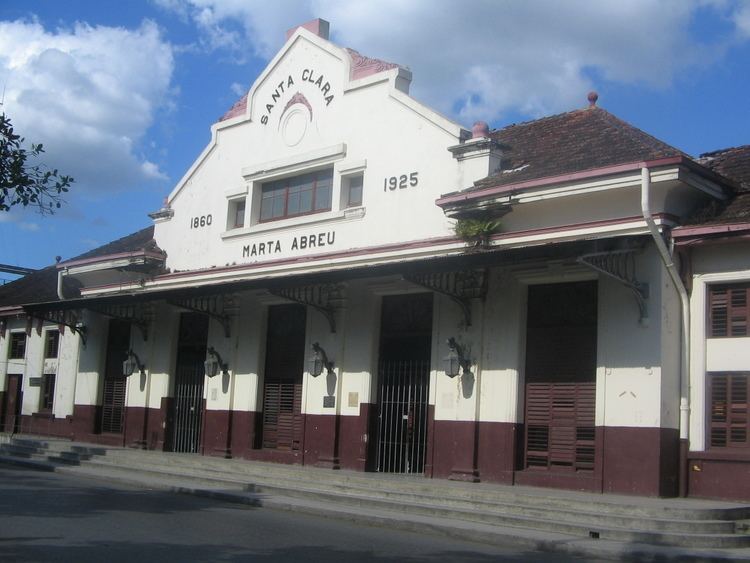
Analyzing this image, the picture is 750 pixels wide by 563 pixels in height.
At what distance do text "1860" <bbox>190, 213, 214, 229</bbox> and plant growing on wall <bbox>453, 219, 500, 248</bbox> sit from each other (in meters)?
8.02

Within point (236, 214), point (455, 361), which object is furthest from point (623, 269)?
point (236, 214)

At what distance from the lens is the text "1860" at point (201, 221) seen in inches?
886

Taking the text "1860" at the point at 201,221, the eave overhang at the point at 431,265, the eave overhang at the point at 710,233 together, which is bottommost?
the eave overhang at the point at 431,265

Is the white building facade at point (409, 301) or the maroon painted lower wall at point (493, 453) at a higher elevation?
the white building facade at point (409, 301)

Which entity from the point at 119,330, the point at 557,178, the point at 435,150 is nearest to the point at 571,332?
the point at 557,178

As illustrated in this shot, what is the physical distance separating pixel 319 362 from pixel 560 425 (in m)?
5.45

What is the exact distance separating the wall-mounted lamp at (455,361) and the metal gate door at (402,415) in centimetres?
119

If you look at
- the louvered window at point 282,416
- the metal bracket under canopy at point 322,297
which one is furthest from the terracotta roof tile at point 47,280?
the metal bracket under canopy at point 322,297

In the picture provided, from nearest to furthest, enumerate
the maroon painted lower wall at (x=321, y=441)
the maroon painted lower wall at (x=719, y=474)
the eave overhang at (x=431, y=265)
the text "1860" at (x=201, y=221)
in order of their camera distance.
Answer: the maroon painted lower wall at (x=719, y=474)
the eave overhang at (x=431, y=265)
the maroon painted lower wall at (x=321, y=441)
the text "1860" at (x=201, y=221)

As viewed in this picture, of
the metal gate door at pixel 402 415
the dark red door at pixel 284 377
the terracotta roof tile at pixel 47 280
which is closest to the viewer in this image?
the metal gate door at pixel 402 415

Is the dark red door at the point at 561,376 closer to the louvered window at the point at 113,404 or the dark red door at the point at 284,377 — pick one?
the dark red door at the point at 284,377

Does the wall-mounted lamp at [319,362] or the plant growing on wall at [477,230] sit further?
the wall-mounted lamp at [319,362]

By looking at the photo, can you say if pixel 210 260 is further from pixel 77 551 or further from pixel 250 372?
pixel 77 551

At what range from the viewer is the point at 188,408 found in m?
22.5
